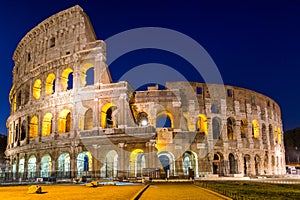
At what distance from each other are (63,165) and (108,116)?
7061 mm

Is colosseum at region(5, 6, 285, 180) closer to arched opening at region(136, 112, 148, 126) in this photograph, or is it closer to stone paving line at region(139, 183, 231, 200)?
arched opening at region(136, 112, 148, 126)

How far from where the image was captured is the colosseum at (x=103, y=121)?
2756 cm

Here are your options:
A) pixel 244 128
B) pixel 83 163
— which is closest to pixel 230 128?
pixel 244 128

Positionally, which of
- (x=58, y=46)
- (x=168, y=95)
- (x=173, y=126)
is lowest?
(x=173, y=126)

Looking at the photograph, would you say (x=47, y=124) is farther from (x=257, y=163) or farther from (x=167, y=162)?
(x=257, y=163)

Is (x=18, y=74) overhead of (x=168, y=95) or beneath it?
overhead

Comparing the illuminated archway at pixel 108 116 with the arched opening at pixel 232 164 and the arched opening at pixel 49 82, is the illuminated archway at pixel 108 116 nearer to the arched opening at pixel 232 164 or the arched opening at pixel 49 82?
the arched opening at pixel 49 82

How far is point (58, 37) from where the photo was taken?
33062 millimetres

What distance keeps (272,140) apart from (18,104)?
32769 millimetres

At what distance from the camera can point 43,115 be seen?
31797 millimetres

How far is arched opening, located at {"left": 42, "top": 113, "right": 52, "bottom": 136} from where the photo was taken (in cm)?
3189

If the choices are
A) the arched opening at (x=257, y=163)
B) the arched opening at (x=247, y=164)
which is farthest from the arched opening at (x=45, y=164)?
the arched opening at (x=257, y=163)

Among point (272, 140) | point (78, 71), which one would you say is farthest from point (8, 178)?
point (272, 140)

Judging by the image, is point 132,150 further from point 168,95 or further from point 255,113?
point 255,113
